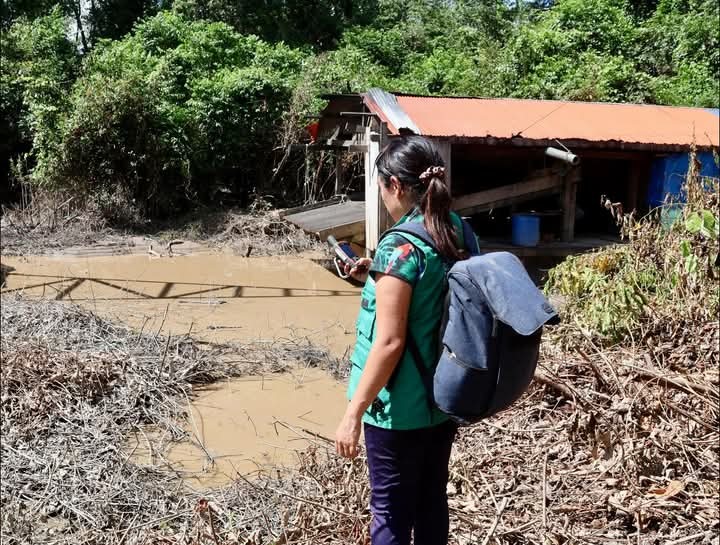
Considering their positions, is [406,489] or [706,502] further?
[706,502]

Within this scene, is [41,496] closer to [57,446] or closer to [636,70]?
[57,446]

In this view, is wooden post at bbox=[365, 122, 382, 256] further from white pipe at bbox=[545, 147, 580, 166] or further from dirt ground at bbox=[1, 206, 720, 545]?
dirt ground at bbox=[1, 206, 720, 545]

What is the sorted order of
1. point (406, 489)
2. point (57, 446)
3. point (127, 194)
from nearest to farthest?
point (406, 489) → point (57, 446) → point (127, 194)

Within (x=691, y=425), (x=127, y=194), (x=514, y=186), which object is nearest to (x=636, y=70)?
(x=514, y=186)

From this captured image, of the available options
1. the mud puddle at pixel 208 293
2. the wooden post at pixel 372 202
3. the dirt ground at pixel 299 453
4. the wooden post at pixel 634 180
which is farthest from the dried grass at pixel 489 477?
the wooden post at pixel 634 180

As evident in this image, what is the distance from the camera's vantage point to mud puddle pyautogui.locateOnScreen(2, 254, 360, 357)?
7609 millimetres

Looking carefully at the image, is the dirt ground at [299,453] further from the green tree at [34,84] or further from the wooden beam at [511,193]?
the green tree at [34,84]

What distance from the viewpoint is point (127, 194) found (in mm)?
14062

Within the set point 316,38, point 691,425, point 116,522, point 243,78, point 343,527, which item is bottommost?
point 116,522

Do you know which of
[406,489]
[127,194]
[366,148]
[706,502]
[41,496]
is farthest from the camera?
[127,194]

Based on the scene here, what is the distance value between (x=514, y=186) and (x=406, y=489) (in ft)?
24.1

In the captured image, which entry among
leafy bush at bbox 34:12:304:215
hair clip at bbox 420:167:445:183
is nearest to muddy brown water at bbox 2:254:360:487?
hair clip at bbox 420:167:445:183

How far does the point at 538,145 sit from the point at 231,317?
171 inches

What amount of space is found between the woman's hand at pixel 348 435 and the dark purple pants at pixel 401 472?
0.18ft
